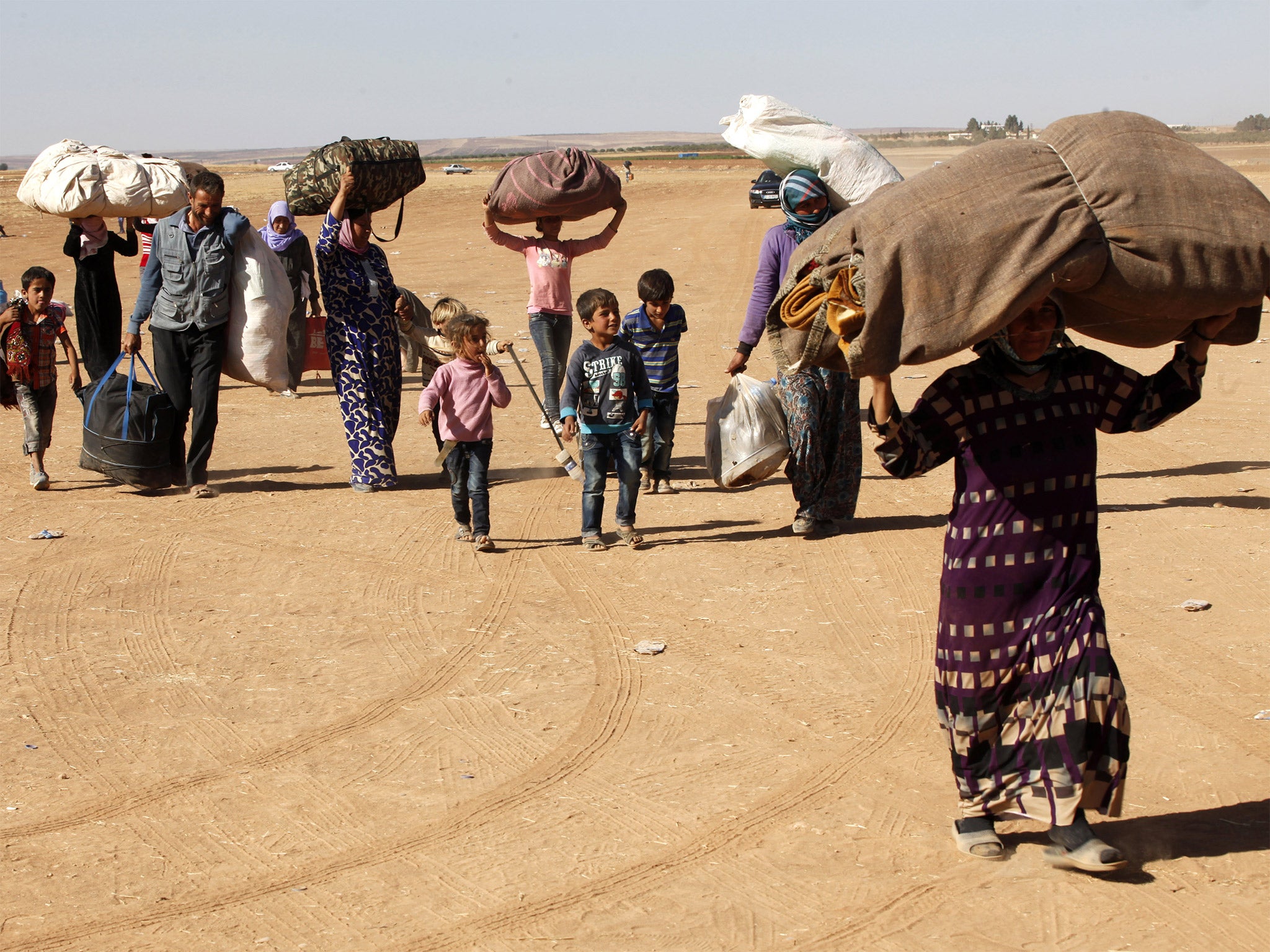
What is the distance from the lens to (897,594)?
7.05 meters

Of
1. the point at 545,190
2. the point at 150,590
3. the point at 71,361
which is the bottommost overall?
the point at 150,590

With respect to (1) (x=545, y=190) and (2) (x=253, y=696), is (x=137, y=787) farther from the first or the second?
(1) (x=545, y=190)

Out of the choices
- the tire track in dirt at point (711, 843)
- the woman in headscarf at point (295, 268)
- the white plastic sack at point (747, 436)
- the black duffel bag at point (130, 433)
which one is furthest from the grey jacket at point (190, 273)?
the tire track in dirt at point (711, 843)

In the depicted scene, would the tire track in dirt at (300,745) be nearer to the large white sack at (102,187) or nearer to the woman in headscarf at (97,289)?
the large white sack at (102,187)

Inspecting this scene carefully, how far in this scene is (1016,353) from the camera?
4152 mm

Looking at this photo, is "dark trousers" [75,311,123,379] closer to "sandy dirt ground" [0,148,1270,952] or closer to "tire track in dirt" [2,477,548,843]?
"sandy dirt ground" [0,148,1270,952]

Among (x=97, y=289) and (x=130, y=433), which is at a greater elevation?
(x=97, y=289)

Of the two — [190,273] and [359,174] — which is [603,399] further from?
[190,273]

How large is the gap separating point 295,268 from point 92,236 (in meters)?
1.76

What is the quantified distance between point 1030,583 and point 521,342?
12348 millimetres

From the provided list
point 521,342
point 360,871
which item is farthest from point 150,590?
point 521,342

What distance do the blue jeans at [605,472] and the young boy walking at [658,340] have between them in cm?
81

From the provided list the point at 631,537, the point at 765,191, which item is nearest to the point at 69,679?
the point at 631,537

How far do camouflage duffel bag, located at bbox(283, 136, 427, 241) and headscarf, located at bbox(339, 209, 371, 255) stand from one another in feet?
0.20
